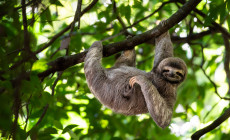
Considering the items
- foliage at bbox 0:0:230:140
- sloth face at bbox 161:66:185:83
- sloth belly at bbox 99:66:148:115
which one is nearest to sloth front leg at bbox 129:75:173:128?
foliage at bbox 0:0:230:140

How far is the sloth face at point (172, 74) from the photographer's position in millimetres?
8148

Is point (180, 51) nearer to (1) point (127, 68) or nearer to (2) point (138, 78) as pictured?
(1) point (127, 68)

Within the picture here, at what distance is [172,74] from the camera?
819 cm

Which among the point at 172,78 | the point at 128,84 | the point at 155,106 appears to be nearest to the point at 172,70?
the point at 172,78

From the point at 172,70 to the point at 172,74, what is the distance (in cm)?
12

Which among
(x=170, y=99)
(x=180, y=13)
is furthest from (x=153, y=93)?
(x=180, y=13)

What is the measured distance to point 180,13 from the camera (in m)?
7.05

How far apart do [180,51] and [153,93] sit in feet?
13.6

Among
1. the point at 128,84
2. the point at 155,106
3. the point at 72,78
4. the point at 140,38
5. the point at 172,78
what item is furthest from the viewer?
the point at 72,78

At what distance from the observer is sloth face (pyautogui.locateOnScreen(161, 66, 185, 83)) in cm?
815

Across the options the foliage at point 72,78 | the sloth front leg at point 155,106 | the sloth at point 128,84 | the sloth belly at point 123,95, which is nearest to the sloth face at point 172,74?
the sloth at point 128,84

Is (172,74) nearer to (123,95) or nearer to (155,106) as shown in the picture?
(155,106)

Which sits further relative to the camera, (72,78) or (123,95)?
(72,78)

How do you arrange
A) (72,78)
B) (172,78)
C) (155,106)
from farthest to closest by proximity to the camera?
(72,78), (172,78), (155,106)
